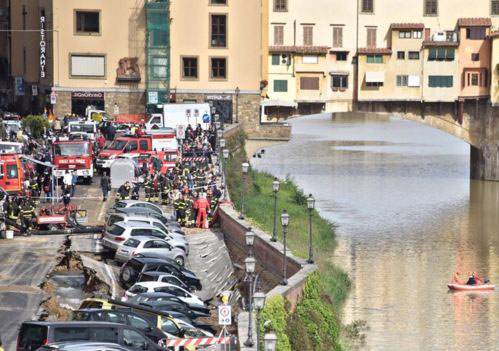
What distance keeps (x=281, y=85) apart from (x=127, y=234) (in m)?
44.8

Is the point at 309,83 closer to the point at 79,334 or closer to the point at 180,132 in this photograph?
the point at 180,132

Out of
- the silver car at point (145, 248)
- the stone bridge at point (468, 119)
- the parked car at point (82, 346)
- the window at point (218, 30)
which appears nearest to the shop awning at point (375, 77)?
the stone bridge at point (468, 119)

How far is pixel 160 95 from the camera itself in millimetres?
82562

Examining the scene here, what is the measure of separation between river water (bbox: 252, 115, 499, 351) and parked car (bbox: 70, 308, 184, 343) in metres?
12.8


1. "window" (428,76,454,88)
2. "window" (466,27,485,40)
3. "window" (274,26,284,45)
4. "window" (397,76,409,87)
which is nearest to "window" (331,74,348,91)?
"window" (397,76,409,87)

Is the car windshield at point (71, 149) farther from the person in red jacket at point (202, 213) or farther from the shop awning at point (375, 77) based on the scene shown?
the shop awning at point (375, 77)

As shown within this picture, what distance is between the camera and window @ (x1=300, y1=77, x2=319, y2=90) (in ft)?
290

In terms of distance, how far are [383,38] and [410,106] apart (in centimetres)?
519

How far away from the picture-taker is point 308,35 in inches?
3452

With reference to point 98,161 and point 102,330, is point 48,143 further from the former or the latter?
point 102,330

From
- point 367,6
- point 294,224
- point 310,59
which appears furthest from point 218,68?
point 294,224

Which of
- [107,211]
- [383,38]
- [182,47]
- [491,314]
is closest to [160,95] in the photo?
[182,47]

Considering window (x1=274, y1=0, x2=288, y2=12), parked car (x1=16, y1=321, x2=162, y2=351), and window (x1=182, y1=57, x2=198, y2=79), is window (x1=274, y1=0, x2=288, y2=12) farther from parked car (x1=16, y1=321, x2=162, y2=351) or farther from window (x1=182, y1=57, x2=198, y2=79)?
parked car (x1=16, y1=321, x2=162, y2=351)

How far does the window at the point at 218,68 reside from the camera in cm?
8331
